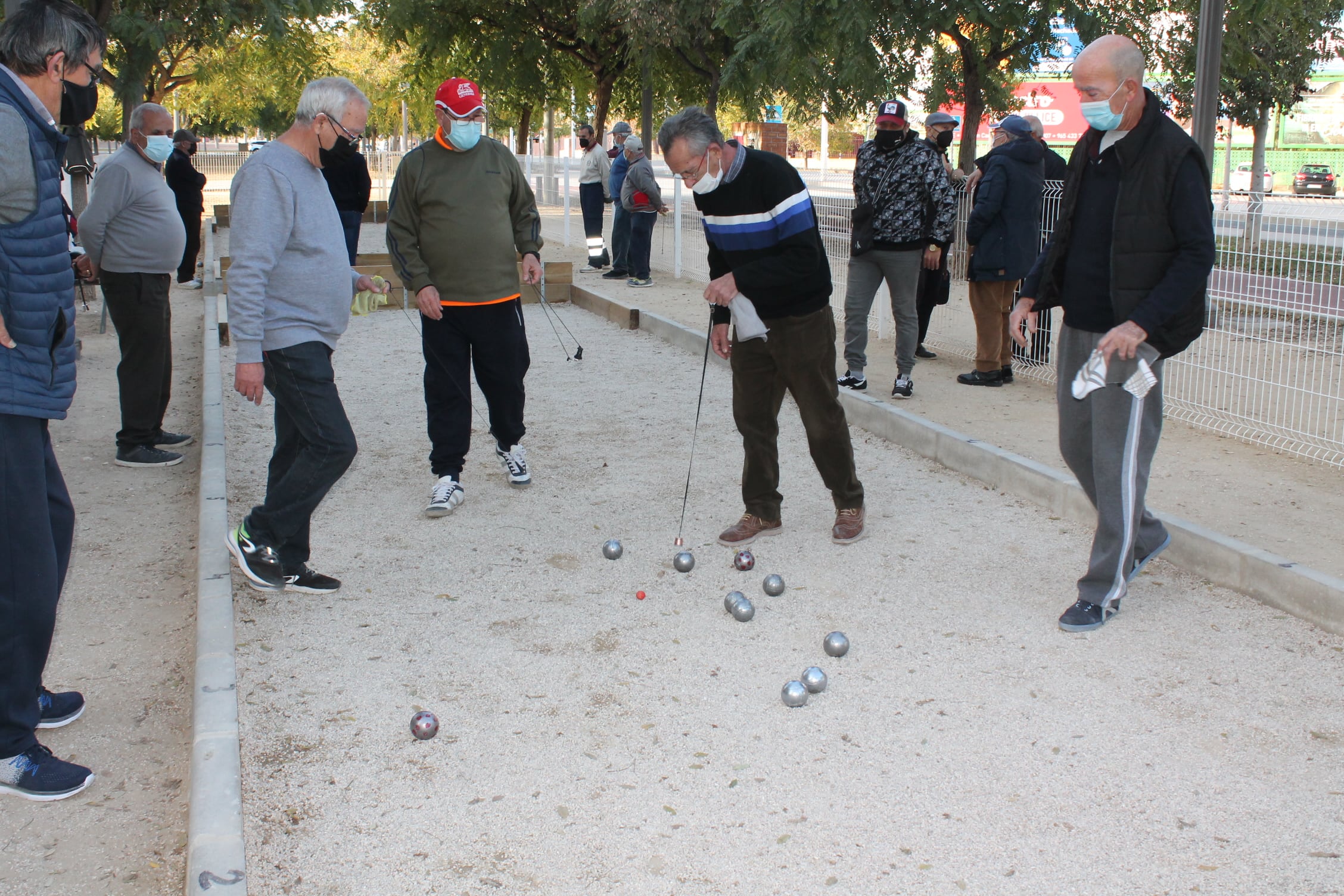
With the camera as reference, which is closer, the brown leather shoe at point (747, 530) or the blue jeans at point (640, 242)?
the brown leather shoe at point (747, 530)

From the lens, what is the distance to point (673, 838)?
3061 millimetres

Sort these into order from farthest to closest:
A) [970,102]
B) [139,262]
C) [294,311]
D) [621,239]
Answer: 1. [621,239]
2. [970,102]
3. [139,262]
4. [294,311]

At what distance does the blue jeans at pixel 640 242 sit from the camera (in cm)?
1398

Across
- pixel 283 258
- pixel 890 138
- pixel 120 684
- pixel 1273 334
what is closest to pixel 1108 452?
pixel 1273 334

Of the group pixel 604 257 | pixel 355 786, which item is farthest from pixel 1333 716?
pixel 604 257

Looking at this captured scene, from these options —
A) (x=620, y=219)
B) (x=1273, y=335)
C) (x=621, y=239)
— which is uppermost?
(x=620, y=219)

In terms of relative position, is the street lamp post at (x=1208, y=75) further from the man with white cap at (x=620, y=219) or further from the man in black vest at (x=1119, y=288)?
the man with white cap at (x=620, y=219)

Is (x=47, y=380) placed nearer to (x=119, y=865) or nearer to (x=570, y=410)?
(x=119, y=865)

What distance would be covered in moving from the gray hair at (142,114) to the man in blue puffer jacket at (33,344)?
377 cm

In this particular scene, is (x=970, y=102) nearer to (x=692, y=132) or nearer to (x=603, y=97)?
(x=692, y=132)

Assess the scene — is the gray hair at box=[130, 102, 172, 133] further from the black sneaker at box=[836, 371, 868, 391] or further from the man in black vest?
the man in black vest

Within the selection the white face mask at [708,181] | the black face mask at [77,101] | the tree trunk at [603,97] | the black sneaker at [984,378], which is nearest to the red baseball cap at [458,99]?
the white face mask at [708,181]

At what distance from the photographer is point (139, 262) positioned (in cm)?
641

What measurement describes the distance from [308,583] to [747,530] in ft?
6.50
